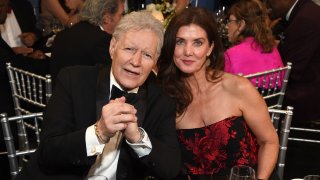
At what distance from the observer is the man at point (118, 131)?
1639mm

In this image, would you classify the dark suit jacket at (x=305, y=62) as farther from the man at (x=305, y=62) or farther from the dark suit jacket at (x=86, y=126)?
the dark suit jacket at (x=86, y=126)

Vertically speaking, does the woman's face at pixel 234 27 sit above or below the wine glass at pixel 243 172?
above

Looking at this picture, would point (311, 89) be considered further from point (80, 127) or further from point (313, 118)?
point (80, 127)

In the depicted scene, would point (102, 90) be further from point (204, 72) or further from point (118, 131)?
point (204, 72)

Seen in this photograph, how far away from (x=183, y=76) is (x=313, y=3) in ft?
6.45

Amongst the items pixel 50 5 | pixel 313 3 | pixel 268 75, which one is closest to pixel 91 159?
pixel 268 75

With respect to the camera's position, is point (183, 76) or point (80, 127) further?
point (183, 76)

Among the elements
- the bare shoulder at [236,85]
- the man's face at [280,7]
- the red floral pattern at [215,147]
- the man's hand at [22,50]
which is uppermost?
the man's face at [280,7]

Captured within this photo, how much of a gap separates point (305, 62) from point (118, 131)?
7.71 feet

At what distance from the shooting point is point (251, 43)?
330 cm

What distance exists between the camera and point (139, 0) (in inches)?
236

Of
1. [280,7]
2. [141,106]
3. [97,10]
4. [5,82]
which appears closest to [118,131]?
[141,106]

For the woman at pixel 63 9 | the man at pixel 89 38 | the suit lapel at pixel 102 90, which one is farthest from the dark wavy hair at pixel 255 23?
the woman at pixel 63 9

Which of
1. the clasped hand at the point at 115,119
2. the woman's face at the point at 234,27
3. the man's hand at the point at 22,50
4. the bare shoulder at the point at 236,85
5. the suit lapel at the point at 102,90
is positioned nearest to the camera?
the clasped hand at the point at 115,119
